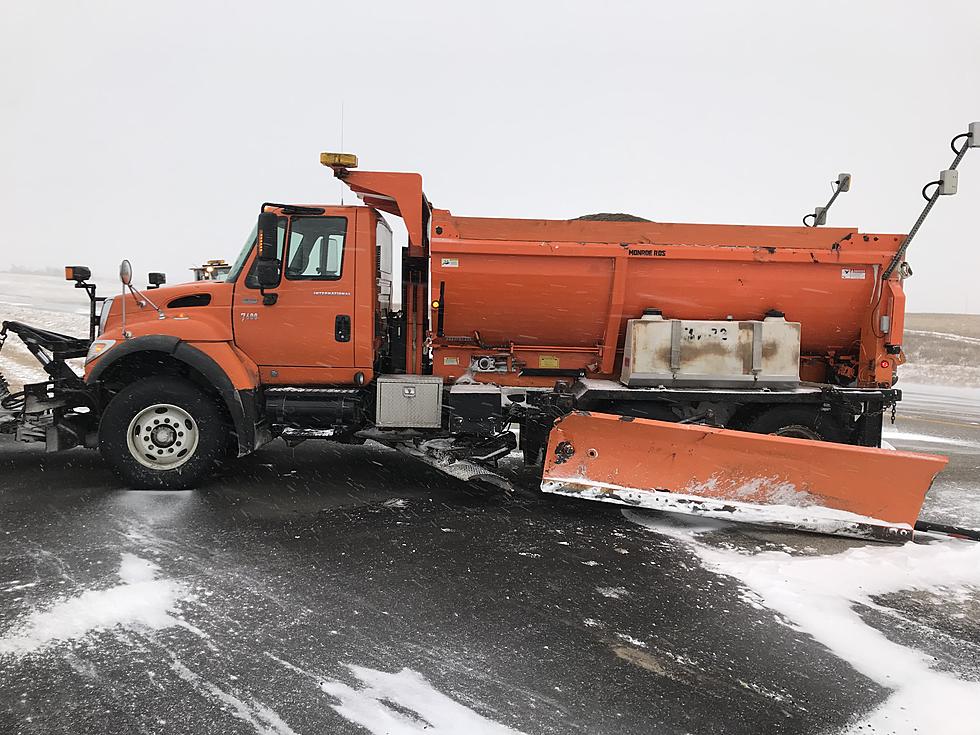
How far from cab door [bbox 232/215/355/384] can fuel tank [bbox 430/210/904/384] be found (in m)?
0.87

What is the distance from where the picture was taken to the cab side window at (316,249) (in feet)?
20.4

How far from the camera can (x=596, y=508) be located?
602 centimetres

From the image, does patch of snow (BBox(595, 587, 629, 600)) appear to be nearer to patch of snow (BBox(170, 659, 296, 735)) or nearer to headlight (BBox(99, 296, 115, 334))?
patch of snow (BBox(170, 659, 296, 735))

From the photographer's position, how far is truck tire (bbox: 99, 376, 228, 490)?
5938 mm

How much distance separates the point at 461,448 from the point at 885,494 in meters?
3.54

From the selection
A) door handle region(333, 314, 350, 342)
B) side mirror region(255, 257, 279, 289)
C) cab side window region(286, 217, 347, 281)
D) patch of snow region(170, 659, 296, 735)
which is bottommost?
patch of snow region(170, 659, 296, 735)

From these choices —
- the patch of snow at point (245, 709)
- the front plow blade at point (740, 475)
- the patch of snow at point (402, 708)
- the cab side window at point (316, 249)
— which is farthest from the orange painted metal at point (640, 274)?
the patch of snow at point (245, 709)

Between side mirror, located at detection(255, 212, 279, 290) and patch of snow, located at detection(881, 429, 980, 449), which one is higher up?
side mirror, located at detection(255, 212, 279, 290)

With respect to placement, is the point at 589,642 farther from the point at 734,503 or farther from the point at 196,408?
the point at 196,408

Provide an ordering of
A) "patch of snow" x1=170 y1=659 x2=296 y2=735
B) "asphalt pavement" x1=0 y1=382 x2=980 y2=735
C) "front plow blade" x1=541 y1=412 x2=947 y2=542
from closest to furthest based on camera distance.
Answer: "patch of snow" x1=170 y1=659 x2=296 y2=735, "asphalt pavement" x1=0 y1=382 x2=980 y2=735, "front plow blade" x1=541 y1=412 x2=947 y2=542

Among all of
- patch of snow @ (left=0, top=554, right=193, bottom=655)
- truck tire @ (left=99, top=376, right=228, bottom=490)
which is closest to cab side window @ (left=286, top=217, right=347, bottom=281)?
truck tire @ (left=99, top=376, right=228, bottom=490)

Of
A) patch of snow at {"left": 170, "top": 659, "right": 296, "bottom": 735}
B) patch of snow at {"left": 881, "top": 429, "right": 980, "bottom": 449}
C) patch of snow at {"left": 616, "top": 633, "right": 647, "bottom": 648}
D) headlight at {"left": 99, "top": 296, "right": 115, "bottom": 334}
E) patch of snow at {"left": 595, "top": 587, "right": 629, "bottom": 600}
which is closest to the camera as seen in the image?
patch of snow at {"left": 170, "top": 659, "right": 296, "bottom": 735}

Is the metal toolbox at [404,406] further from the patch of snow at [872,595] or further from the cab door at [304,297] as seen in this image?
the patch of snow at [872,595]

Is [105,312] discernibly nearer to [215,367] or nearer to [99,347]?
[99,347]
